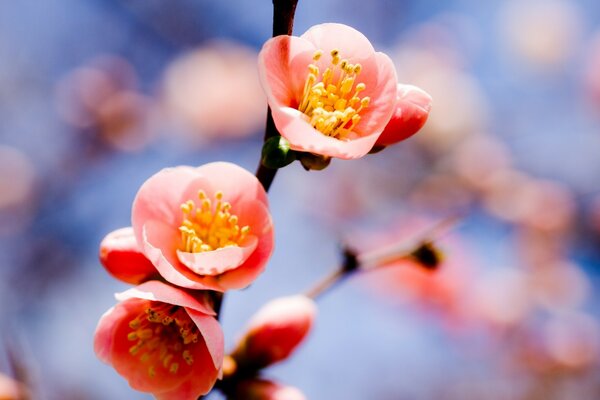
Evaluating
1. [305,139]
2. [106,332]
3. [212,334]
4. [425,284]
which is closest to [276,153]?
[305,139]

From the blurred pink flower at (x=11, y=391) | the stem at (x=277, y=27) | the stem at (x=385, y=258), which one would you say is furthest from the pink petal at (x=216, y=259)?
the blurred pink flower at (x=11, y=391)

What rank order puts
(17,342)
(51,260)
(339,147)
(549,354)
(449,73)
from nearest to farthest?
(339,147) < (17,342) < (51,260) < (549,354) < (449,73)

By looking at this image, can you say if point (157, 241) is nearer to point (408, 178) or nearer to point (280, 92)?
point (280, 92)

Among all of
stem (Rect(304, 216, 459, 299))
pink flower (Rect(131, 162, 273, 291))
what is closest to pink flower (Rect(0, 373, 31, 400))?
pink flower (Rect(131, 162, 273, 291))

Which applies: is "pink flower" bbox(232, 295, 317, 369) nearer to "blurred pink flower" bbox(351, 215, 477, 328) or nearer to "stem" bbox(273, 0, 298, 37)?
"stem" bbox(273, 0, 298, 37)

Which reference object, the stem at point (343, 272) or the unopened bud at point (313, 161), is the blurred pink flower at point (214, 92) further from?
the unopened bud at point (313, 161)

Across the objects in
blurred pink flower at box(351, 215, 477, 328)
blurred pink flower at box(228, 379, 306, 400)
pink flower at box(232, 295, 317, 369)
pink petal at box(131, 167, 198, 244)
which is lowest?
blurred pink flower at box(351, 215, 477, 328)

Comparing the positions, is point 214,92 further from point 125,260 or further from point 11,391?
point 125,260

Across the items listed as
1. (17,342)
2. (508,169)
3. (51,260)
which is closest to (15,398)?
(17,342)
